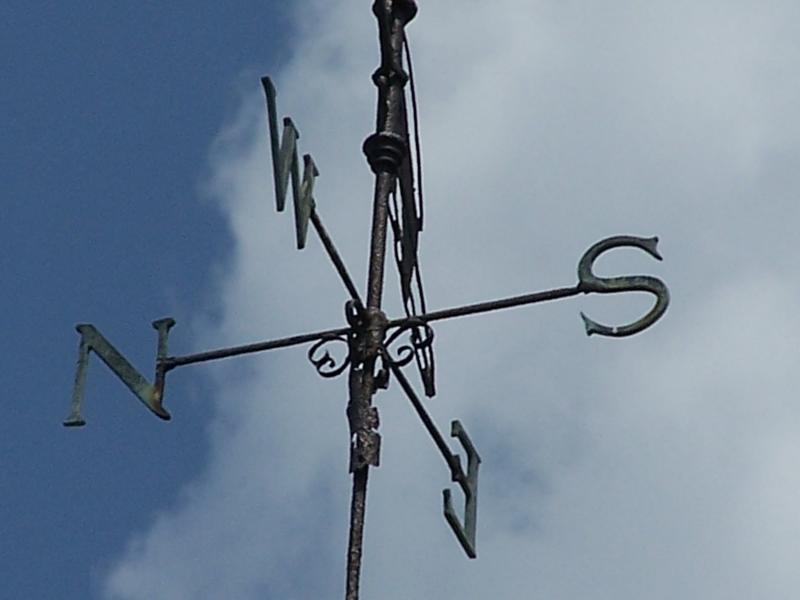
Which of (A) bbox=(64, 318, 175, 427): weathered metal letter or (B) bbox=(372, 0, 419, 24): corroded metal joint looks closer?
(A) bbox=(64, 318, 175, 427): weathered metal letter

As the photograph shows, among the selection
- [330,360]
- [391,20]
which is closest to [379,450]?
[330,360]

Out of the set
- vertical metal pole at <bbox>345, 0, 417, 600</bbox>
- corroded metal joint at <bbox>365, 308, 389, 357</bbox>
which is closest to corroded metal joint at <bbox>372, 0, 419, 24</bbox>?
vertical metal pole at <bbox>345, 0, 417, 600</bbox>

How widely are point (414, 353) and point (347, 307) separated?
0.77ft

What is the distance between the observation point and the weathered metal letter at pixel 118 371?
532 centimetres

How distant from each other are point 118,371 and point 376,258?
0.81 m

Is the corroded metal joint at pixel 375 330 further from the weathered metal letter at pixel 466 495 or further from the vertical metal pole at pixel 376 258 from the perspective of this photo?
the weathered metal letter at pixel 466 495

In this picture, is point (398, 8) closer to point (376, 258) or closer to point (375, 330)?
point (376, 258)

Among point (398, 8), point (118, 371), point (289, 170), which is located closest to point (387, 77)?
point (398, 8)

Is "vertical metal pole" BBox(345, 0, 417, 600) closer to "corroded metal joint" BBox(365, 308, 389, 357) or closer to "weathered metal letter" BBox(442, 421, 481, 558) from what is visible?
"corroded metal joint" BBox(365, 308, 389, 357)

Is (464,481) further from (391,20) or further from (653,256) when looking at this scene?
(391,20)

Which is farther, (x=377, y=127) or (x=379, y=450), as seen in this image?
(x=377, y=127)

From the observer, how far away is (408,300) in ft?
18.6

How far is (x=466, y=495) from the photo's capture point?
5668mm

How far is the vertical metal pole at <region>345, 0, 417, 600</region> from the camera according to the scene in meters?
4.76
